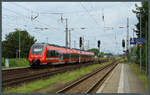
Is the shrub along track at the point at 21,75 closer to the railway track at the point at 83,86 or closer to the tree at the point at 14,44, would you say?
the railway track at the point at 83,86

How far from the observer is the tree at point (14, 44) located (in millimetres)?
69312

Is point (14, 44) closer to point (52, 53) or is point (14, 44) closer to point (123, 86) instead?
point (52, 53)

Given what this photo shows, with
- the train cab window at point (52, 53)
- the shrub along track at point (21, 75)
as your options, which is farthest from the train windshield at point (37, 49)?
the shrub along track at point (21, 75)

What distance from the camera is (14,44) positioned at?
7081 centimetres

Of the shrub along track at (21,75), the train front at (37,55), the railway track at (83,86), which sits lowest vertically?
the railway track at (83,86)

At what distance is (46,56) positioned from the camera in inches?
1153

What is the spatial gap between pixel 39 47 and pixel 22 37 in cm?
4406

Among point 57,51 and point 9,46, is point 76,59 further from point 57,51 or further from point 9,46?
point 9,46

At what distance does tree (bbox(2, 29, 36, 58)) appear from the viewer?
227ft

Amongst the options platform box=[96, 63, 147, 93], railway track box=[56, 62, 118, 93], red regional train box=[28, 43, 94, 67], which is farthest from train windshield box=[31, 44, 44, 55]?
platform box=[96, 63, 147, 93]

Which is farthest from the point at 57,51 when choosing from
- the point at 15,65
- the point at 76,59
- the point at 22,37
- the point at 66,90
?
the point at 22,37

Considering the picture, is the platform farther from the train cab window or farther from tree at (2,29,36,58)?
tree at (2,29,36,58)

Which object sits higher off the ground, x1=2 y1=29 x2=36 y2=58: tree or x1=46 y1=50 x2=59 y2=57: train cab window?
x1=2 y1=29 x2=36 y2=58: tree

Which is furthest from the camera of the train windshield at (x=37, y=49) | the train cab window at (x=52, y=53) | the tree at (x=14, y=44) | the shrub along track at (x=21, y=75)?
the tree at (x=14, y=44)
